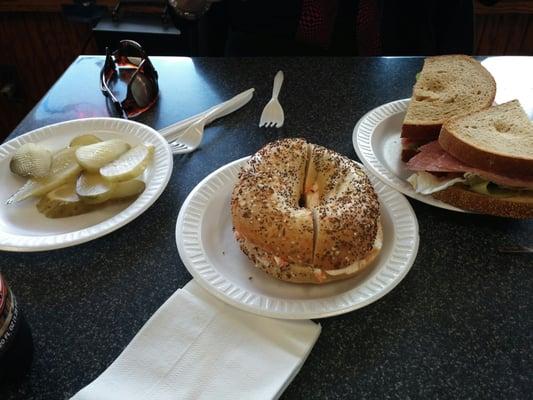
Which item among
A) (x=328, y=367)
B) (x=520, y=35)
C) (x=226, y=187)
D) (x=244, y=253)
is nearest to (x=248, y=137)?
(x=226, y=187)

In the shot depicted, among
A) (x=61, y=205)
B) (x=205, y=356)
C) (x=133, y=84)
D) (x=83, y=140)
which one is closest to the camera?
(x=205, y=356)

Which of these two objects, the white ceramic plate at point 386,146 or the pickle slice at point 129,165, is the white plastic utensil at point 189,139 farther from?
the white ceramic plate at point 386,146

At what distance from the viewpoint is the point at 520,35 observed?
2.68 metres

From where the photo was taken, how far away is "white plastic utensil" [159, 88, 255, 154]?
1.21 metres

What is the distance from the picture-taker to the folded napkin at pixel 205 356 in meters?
0.63

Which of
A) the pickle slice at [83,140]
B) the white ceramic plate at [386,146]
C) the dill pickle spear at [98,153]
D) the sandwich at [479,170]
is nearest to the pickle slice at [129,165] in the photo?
the dill pickle spear at [98,153]

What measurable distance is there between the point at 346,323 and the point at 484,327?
0.78 ft

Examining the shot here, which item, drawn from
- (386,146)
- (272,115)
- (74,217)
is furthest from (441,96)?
(74,217)

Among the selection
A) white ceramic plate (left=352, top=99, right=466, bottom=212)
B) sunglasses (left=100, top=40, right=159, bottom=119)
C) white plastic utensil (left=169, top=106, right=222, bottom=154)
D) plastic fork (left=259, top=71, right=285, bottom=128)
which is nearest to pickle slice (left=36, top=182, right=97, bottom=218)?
white plastic utensil (left=169, top=106, right=222, bottom=154)

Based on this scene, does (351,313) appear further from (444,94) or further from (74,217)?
(444,94)

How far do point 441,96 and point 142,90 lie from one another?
890mm

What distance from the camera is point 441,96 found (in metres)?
1.25

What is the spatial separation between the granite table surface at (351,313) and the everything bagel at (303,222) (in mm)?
100

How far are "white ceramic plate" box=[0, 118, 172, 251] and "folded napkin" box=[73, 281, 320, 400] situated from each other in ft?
0.85
